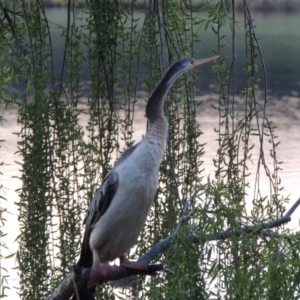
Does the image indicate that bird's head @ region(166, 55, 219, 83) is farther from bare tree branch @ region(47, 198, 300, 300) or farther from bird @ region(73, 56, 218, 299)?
bare tree branch @ region(47, 198, 300, 300)

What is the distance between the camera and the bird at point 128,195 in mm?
2611

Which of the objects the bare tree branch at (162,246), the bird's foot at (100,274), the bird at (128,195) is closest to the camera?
the bare tree branch at (162,246)

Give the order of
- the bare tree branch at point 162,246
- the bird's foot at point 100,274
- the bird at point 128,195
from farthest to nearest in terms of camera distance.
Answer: the bird at point 128,195
the bird's foot at point 100,274
the bare tree branch at point 162,246

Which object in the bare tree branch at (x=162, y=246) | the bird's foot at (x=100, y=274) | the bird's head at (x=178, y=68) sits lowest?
the bird's foot at (x=100, y=274)

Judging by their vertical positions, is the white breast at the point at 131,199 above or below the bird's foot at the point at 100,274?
above

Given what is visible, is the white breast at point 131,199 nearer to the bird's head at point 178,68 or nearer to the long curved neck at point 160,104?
the long curved neck at point 160,104

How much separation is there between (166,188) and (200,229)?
2.33ft

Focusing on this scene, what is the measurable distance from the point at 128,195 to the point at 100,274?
0.84ft

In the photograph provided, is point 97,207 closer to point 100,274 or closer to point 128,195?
point 128,195

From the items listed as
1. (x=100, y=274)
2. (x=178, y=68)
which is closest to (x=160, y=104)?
(x=178, y=68)

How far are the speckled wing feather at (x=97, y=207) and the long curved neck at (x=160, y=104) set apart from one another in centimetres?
19

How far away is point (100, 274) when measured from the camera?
2525mm

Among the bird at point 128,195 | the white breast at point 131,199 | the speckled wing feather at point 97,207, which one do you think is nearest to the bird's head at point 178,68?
the bird at point 128,195

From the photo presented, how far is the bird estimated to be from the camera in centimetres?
261
